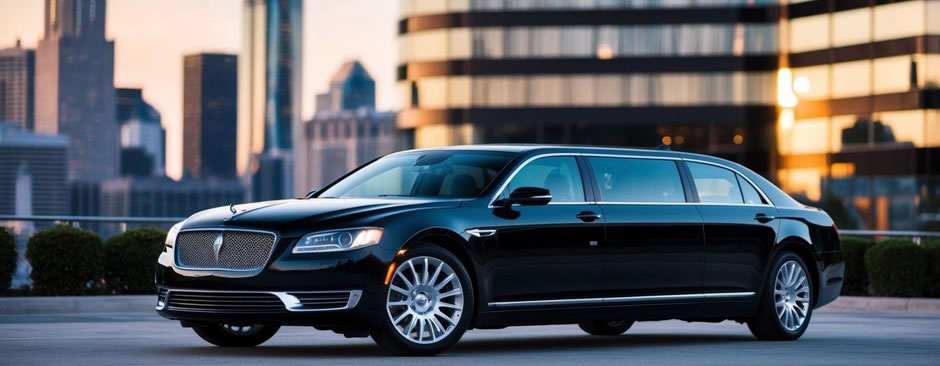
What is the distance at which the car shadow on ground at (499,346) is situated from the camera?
11.6 meters

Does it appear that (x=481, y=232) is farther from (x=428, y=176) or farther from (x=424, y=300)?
(x=428, y=176)

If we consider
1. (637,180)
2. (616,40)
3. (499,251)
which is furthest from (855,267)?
(616,40)

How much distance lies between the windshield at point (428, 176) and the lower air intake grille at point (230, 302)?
5.05ft

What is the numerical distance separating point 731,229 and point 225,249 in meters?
4.49

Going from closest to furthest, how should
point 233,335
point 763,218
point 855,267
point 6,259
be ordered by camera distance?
point 233,335, point 763,218, point 6,259, point 855,267

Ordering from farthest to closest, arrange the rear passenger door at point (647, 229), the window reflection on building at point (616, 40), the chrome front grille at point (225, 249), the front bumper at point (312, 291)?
the window reflection on building at point (616, 40) → the rear passenger door at point (647, 229) → the chrome front grille at point (225, 249) → the front bumper at point (312, 291)

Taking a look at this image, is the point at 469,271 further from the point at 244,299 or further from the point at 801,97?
the point at 801,97

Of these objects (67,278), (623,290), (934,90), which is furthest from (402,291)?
(934,90)

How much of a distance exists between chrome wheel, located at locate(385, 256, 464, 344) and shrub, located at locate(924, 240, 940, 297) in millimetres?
13353

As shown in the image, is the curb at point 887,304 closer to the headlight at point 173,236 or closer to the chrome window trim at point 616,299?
the chrome window trim at point 616,299

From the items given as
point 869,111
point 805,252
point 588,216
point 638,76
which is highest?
point 638,76

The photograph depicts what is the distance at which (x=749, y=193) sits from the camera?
14070 millimetres

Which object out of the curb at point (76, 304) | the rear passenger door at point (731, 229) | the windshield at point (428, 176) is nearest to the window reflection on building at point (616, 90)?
the curb at point (76, 304)

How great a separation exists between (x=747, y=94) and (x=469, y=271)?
74665 mm
